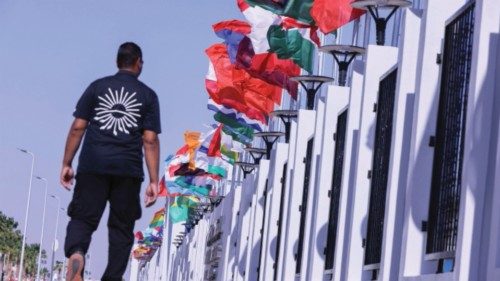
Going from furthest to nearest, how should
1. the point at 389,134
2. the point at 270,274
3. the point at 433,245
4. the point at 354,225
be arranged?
the point at 270,274, the point at 354,225, the point at 389,134, the point at 433,245

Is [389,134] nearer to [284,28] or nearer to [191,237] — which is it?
[284,28]

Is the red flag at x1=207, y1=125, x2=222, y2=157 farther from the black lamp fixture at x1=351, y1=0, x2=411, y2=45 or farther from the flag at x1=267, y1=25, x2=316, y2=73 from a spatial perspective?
the black lamp fixture at x1=351, y1=0, x2=411, y2=45

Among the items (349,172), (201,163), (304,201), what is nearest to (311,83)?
(304,201)

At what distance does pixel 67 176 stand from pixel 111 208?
0.50 metres

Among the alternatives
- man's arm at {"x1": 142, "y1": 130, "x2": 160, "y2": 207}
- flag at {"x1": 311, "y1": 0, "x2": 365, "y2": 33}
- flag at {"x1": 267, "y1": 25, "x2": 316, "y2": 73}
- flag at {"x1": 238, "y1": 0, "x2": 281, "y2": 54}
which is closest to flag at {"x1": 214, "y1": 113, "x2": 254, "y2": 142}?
flag at {"x1": 238, "y1": 0, "x2": 281, "y2": 54}

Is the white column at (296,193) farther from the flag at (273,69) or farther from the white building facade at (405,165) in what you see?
the flag at (273,69)

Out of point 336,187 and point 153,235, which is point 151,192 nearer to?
point 336,187

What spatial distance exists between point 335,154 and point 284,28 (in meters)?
5.95

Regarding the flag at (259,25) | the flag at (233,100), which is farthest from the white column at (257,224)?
the flag at (259,25)

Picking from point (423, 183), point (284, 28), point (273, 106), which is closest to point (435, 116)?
point (423, 183)

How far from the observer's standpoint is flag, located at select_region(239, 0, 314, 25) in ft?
90.7

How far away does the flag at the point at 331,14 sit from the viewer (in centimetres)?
2566

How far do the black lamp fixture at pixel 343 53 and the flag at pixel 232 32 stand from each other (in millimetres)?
→ 6131

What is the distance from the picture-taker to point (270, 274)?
1332 inches
